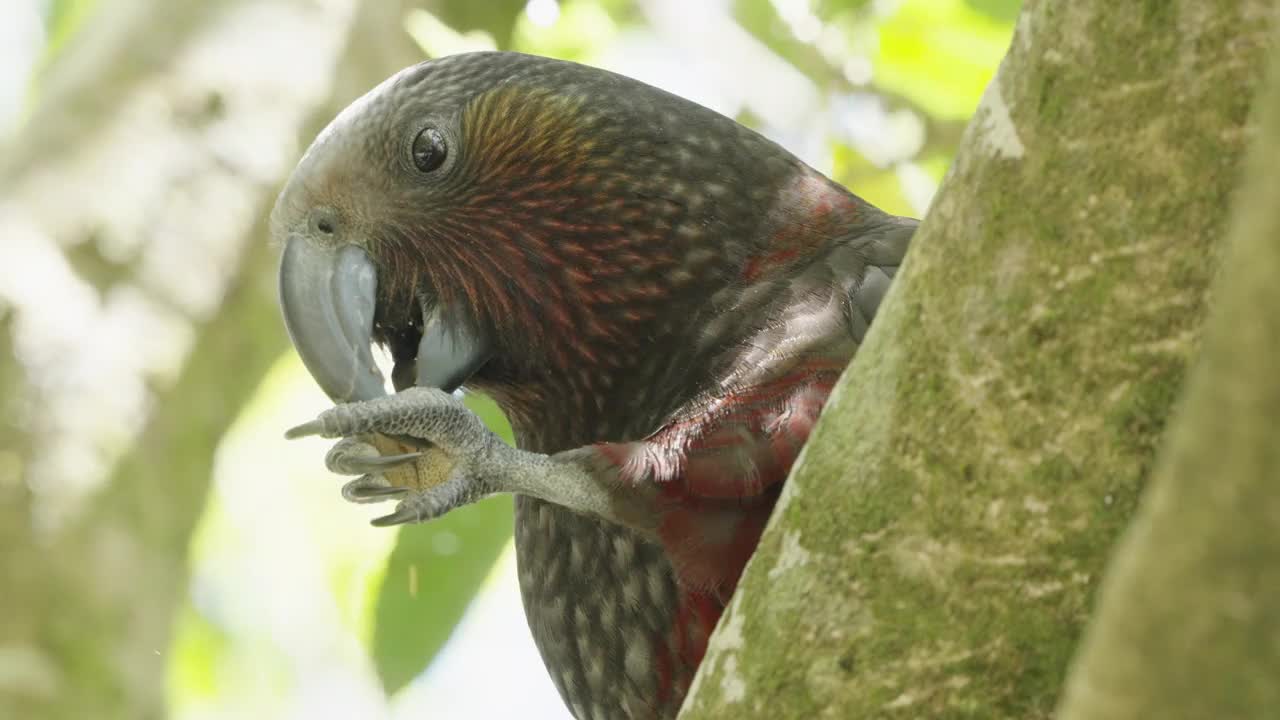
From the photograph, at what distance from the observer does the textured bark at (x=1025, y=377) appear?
124 cm

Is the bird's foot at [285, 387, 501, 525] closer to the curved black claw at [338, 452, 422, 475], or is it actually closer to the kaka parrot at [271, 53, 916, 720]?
the curved black claw at [338, 452, 422, 475]

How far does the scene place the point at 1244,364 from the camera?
28.3 inches

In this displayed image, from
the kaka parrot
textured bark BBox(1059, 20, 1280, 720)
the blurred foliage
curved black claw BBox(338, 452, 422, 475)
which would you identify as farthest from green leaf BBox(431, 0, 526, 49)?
textured bark BBox(1059, 20, 1280, 720)

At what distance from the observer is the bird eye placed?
98.1 inches

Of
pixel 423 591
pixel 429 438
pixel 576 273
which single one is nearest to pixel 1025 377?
pixel 429 438

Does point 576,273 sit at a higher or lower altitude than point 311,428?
higher

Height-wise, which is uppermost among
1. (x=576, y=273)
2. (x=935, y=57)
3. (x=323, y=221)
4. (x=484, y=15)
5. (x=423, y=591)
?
(x=484, y=15)

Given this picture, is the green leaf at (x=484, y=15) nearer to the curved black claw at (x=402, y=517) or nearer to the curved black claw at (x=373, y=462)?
the curved black claw at (x=373, y=462)

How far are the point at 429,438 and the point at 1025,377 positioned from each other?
87cm

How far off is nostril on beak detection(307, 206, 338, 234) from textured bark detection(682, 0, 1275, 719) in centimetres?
136

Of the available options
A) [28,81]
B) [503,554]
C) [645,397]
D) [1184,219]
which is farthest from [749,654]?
[28,81]

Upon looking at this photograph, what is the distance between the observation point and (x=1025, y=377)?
1261 mm

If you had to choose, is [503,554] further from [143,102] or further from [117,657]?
[143,102]

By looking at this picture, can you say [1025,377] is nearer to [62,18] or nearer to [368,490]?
[368,490]
